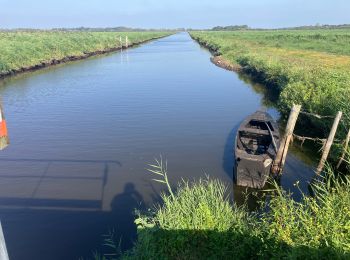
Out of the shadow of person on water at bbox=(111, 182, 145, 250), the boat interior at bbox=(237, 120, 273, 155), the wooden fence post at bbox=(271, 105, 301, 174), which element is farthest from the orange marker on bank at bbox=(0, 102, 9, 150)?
the boat interior at bbox=(237, 120, 273, 155)

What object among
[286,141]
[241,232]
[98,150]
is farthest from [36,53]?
[241,232]

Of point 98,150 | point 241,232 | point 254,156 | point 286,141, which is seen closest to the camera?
point 241,232

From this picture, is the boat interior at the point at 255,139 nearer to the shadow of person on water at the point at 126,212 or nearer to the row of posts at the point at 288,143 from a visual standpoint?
the row of posts at the point at 288,143

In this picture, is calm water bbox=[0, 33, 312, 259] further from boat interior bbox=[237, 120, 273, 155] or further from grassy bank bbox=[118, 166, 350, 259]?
grassy bank bbox=[118, 166, 350, 259]

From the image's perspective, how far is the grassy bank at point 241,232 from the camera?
6.08 m

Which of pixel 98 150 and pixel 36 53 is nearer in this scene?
pixel 98 150

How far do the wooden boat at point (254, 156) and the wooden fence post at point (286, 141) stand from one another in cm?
26

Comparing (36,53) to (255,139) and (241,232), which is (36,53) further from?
(241,232)

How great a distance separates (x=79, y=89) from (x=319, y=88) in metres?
21.4

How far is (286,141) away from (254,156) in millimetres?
1361

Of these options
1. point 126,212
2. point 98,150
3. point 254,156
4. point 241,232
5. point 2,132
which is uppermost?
point 2,132

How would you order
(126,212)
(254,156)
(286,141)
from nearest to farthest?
(126,212), (254,156), (286,141)

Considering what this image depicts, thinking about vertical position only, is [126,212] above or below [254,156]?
below

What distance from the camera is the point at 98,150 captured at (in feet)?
55.5
